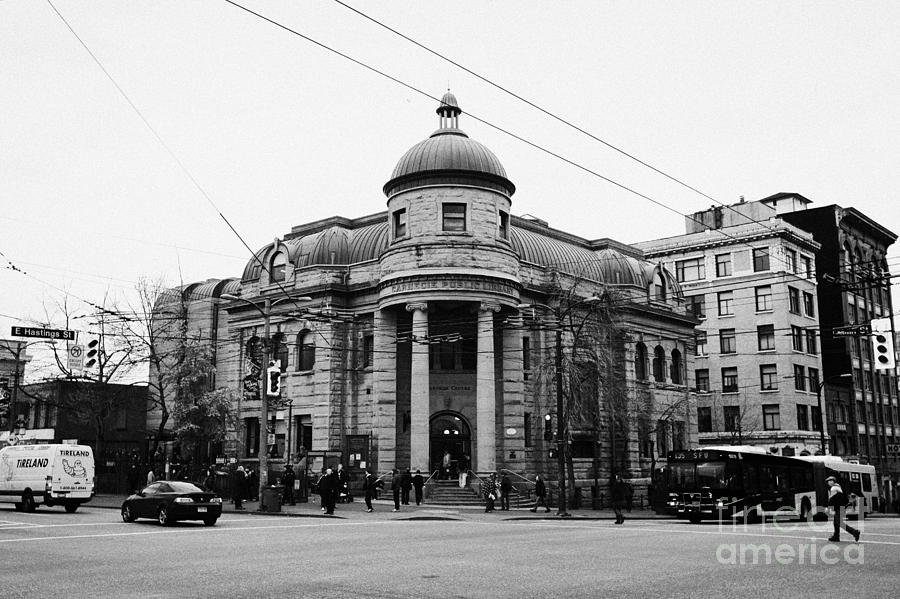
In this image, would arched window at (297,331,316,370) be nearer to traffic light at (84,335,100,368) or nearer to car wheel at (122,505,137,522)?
traffic light at (84,335,100,368)

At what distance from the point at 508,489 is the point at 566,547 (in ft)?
62.7

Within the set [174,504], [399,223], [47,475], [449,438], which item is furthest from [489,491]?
[47,475]

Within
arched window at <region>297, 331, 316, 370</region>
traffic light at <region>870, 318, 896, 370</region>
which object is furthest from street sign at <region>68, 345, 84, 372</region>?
traffic light at <region>870, 318, 896, 370</region>

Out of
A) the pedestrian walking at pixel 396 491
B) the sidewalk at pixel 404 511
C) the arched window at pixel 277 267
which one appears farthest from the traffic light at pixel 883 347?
the arched window at pixel 277 267

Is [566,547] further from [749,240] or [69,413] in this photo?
[749,240]

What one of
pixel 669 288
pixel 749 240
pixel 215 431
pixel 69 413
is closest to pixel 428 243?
pixel 215 431

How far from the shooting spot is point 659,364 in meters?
55.6

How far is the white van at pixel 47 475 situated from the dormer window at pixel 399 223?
1848cm

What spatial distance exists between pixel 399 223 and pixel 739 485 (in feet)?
67.7

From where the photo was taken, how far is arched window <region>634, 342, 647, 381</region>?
53.7 metres

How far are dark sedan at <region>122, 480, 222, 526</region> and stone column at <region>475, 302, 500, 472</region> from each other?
59.4 ft

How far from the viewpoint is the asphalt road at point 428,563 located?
11.7 metres

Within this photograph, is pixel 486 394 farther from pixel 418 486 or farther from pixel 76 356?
pixel 76 356

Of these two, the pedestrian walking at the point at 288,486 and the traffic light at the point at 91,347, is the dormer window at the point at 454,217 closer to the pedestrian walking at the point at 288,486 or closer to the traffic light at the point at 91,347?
the pedestrian walking at the point at 288,486
